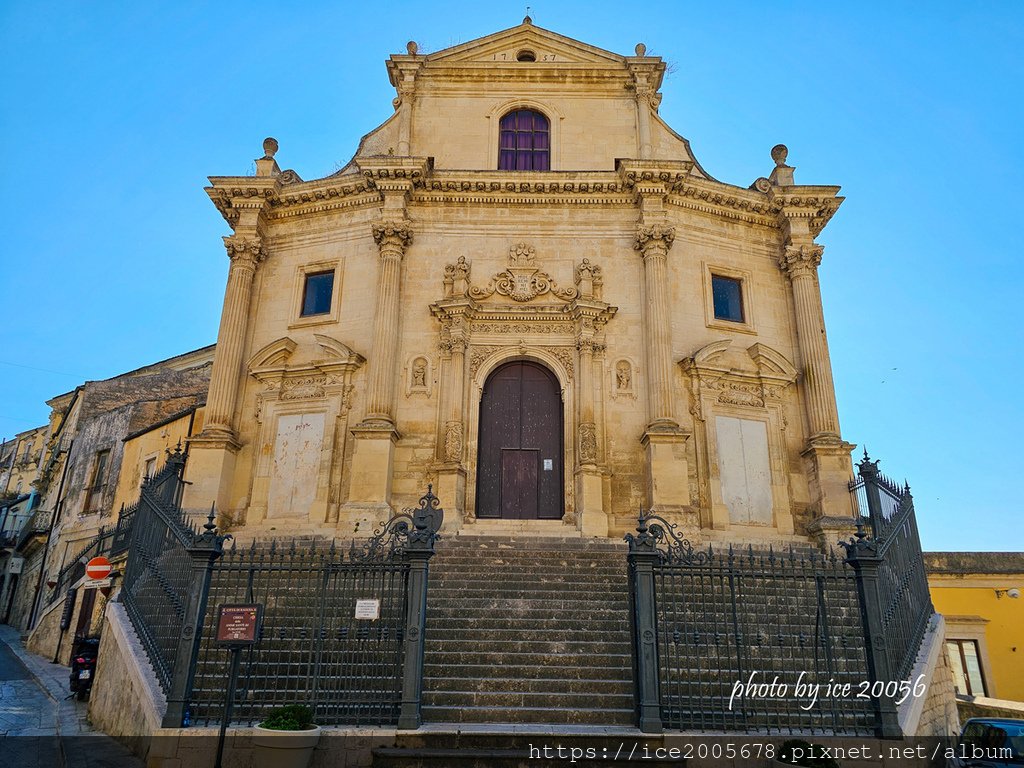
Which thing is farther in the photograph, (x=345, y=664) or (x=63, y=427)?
(x=63, y=427)

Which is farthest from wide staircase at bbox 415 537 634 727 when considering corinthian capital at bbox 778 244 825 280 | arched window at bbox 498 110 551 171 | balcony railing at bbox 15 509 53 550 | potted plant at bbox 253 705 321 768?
balcony railing at bbox 15 509 53 550

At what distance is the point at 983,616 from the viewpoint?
60.8 feet

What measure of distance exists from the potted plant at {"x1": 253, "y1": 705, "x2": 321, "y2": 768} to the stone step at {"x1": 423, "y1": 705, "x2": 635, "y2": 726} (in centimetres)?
146

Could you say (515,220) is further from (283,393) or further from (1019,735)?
(1019,735)

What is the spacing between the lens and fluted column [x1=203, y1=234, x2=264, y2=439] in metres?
16.2

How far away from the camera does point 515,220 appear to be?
17.5m

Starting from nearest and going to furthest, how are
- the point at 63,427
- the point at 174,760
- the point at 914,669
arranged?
the point at 174,760
the point at 914,669
the point at 63,427

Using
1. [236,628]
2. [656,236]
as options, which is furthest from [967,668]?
[236,628]

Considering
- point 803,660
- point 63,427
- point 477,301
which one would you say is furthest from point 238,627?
point 63,427

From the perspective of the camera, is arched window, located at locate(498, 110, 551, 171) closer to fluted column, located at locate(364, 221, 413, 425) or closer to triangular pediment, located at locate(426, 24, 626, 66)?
triangular pediment, located at locate(426, 24, 626, 66)

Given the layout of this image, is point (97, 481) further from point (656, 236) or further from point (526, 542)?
point (656, 236)

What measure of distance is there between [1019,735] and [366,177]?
53.3ft

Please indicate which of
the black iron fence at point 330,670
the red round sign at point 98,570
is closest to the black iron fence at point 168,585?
the black iron fence at point 330,670

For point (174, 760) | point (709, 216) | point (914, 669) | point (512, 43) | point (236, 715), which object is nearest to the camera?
point (174, 760)
